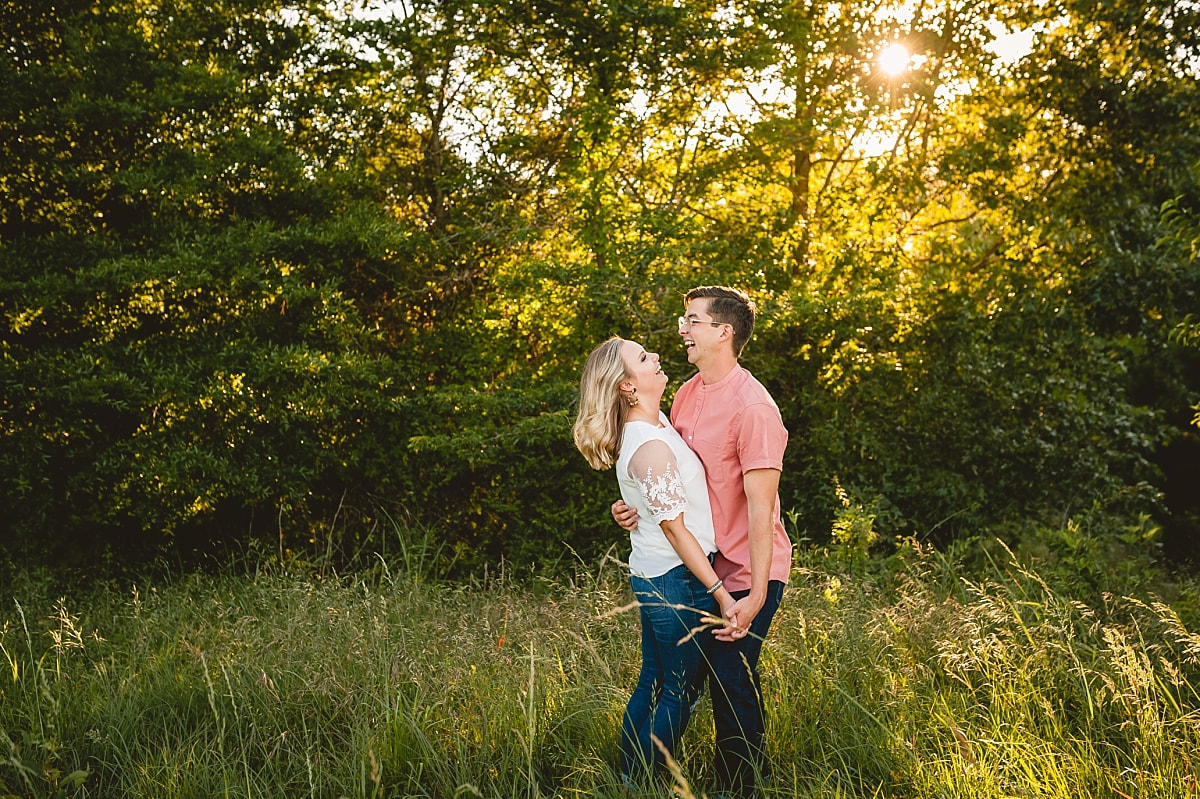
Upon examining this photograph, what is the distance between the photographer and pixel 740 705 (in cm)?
297

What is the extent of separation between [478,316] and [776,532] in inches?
195

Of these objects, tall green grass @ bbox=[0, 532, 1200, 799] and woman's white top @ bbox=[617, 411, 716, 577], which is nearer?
woman's white top @ bbox=[617, 411, 716, 577]

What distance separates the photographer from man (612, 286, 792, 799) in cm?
286

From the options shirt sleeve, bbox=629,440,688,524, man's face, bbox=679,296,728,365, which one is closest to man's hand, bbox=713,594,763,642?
shirt sleeve, bbox=629,440,688,524

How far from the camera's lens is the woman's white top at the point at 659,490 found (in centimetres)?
283

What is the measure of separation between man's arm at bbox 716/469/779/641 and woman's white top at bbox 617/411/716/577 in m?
0.17

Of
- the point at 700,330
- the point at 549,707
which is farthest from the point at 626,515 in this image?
the point at 549,707

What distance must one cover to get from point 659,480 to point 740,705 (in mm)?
765

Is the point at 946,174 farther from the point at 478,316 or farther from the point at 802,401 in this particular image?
the point at 478,316

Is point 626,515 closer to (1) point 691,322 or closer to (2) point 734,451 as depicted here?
(2) point 734,451

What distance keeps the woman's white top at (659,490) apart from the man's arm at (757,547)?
168 mm

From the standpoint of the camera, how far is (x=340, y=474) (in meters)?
7.46

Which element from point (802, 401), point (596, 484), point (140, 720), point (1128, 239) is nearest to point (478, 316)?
point (596, 484)

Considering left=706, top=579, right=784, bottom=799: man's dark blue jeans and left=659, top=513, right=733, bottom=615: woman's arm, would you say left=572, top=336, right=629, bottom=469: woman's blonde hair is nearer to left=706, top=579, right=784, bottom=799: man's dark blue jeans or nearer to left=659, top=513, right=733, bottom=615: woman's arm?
left=659, top=513, right=733, bottom=615: woman's arm
